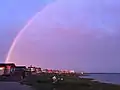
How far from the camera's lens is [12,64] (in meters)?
134

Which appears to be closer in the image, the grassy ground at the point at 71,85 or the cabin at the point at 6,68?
the grassy ground at the point at 71,85

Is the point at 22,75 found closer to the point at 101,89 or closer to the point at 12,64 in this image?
the point at 12,64

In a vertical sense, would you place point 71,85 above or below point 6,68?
below

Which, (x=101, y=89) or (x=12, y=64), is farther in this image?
(x=12, y=64)

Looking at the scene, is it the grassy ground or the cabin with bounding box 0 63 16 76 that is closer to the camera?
the grassy ground

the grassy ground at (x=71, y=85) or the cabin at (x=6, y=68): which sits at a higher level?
the cabin at (x=6, y=68)

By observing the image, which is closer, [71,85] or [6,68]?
[71,85]

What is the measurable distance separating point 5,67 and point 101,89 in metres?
80.0

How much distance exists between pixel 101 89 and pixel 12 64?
85392 mm

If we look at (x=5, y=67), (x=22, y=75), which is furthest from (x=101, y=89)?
(x=5, y=67)

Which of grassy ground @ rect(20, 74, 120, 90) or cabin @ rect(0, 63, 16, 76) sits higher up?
cabin @ rect(0, 63, 16, 76)

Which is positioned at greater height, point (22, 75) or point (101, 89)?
point (22, 75)

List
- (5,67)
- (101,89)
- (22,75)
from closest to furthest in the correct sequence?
(101,89), (22,75), (5,67)

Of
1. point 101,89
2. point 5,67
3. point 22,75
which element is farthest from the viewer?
point 5,67
